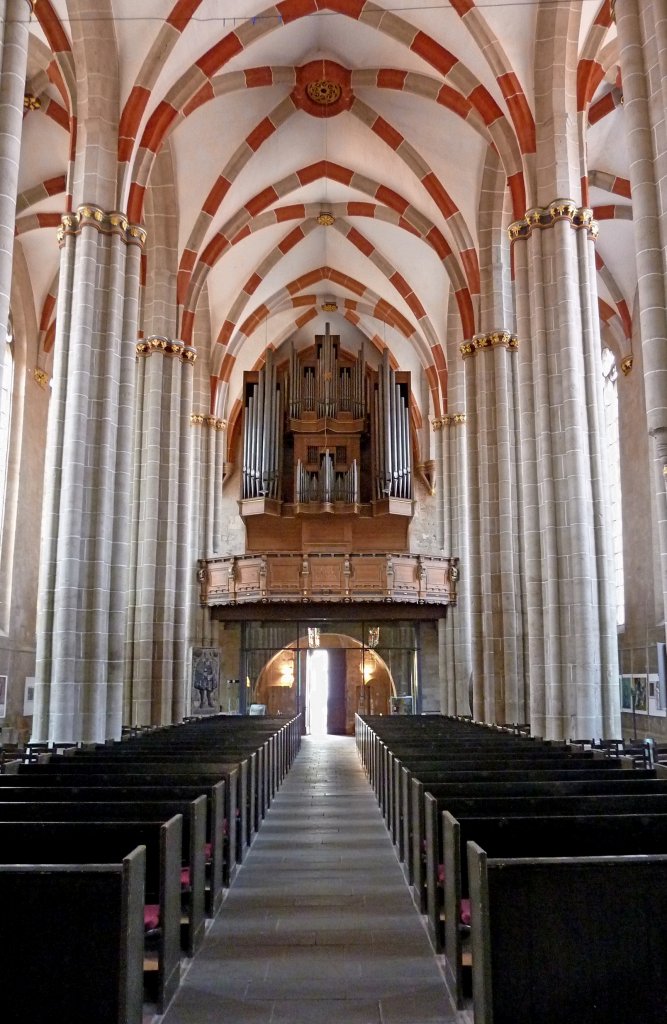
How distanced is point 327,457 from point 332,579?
4.63 meters

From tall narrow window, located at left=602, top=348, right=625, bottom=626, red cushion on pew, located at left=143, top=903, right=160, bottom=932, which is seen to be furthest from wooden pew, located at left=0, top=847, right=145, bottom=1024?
tall narrow window, located at left=602, top=348, right=625, bottom=626

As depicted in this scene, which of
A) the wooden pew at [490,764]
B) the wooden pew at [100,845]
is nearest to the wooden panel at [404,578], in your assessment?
the wooden pew at [490,764]

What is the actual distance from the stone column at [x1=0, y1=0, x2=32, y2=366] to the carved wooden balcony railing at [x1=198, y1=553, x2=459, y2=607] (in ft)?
50.2

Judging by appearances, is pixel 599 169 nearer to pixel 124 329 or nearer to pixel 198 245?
pixel 198 245

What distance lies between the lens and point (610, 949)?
332cm

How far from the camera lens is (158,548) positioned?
741 inches

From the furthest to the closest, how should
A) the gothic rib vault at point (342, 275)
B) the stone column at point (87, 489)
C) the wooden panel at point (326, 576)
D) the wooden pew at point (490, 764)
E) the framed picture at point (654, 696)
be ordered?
the wooden panel at point (326, 576) → the framed picture at point (654, 696) → the gothic rib vault at point (342, 275) → the stone column at point (87, 489) → the wooden pew at point (490, 764)

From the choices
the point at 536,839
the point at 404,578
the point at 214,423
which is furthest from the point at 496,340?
the point at 536,839

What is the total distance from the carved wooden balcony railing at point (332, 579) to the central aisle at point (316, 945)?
14.2m

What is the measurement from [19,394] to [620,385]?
1595cm

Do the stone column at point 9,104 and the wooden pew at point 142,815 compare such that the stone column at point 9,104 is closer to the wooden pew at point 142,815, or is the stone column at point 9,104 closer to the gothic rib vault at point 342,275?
the gothic rib vault at point 342,275

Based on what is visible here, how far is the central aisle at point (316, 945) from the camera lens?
13.5ft

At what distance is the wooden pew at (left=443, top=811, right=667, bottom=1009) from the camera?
13.9 ft

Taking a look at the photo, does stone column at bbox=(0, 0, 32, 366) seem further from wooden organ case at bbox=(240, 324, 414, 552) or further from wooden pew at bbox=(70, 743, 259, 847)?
wooden organ case at bbox=(240, 324, 414, 552)
